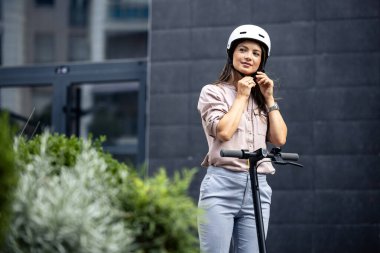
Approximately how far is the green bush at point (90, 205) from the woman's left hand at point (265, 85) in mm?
1283

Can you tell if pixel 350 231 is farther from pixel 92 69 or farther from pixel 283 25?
pixel 92 69

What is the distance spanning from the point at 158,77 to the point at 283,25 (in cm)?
108

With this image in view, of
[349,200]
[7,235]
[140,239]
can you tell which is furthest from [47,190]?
[349,200]

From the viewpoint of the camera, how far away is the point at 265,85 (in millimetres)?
3598

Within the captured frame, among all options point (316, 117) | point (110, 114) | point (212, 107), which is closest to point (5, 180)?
point (212, 107)

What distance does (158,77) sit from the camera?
6.39 metres

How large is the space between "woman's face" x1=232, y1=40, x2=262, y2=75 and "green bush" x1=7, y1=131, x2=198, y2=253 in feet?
4.26

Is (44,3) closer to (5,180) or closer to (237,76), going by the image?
(237,76)

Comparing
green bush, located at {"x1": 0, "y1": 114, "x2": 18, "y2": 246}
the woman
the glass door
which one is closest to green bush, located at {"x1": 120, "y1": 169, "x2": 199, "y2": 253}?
green bush, located at {"x1": 0, "y1": 114, "x2": 18, "y2": 246}

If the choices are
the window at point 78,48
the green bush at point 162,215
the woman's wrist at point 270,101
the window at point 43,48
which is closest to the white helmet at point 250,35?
the woman's wrist at point 270,101

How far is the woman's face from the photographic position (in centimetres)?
361

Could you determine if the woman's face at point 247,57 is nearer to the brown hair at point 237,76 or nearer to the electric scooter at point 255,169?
the brown hair at point 237,76

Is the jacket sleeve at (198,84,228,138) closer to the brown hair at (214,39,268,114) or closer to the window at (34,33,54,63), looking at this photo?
Answer: the brown hair at (214,39,268,114)

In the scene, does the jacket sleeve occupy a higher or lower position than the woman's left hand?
lower
